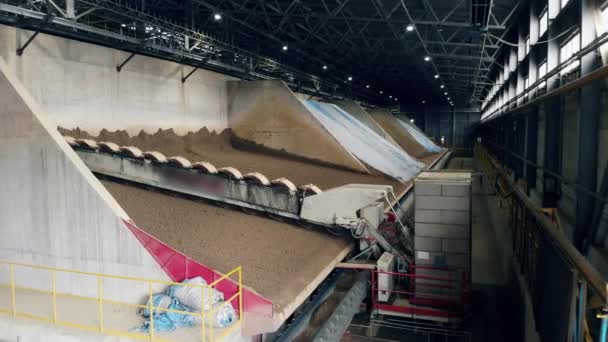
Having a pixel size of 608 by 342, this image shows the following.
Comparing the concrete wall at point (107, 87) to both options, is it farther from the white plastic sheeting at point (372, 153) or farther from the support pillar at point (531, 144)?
the support pillar at point (531, 144)

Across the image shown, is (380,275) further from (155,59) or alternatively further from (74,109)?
(155,59)

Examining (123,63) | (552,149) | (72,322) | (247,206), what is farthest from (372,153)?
(72,322)

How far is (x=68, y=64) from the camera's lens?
10.2 m

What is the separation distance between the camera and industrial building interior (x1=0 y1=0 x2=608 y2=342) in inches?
236

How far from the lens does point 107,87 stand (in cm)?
1131

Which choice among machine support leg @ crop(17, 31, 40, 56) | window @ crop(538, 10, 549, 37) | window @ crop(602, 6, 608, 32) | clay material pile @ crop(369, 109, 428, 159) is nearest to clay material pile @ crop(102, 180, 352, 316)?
machine support leg @ crop(17, 31, 40, 56)

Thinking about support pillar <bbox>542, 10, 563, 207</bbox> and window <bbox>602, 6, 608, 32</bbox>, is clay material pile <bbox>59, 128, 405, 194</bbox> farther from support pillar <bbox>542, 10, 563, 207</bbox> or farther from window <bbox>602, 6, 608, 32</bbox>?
window <bbox>602, 6, 608, 32</bbox>

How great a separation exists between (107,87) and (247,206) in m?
5.17

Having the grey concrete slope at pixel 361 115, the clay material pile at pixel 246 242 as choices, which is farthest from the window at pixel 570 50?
the grey concrete slope at pixel 361 115

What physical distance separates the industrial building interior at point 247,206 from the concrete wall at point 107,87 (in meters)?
0.05

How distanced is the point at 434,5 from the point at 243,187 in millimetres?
10280

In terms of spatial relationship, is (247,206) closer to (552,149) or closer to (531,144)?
(552,149)

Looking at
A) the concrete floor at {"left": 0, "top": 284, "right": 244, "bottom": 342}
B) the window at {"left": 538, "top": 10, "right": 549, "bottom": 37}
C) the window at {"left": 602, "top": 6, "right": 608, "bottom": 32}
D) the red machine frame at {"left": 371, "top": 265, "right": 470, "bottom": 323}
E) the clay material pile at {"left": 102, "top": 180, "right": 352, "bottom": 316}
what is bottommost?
the red machine frame at {"left": 371, "top": 265, "right": 470, "bottom": 323}

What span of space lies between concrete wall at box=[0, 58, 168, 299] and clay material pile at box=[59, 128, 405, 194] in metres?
3.20
